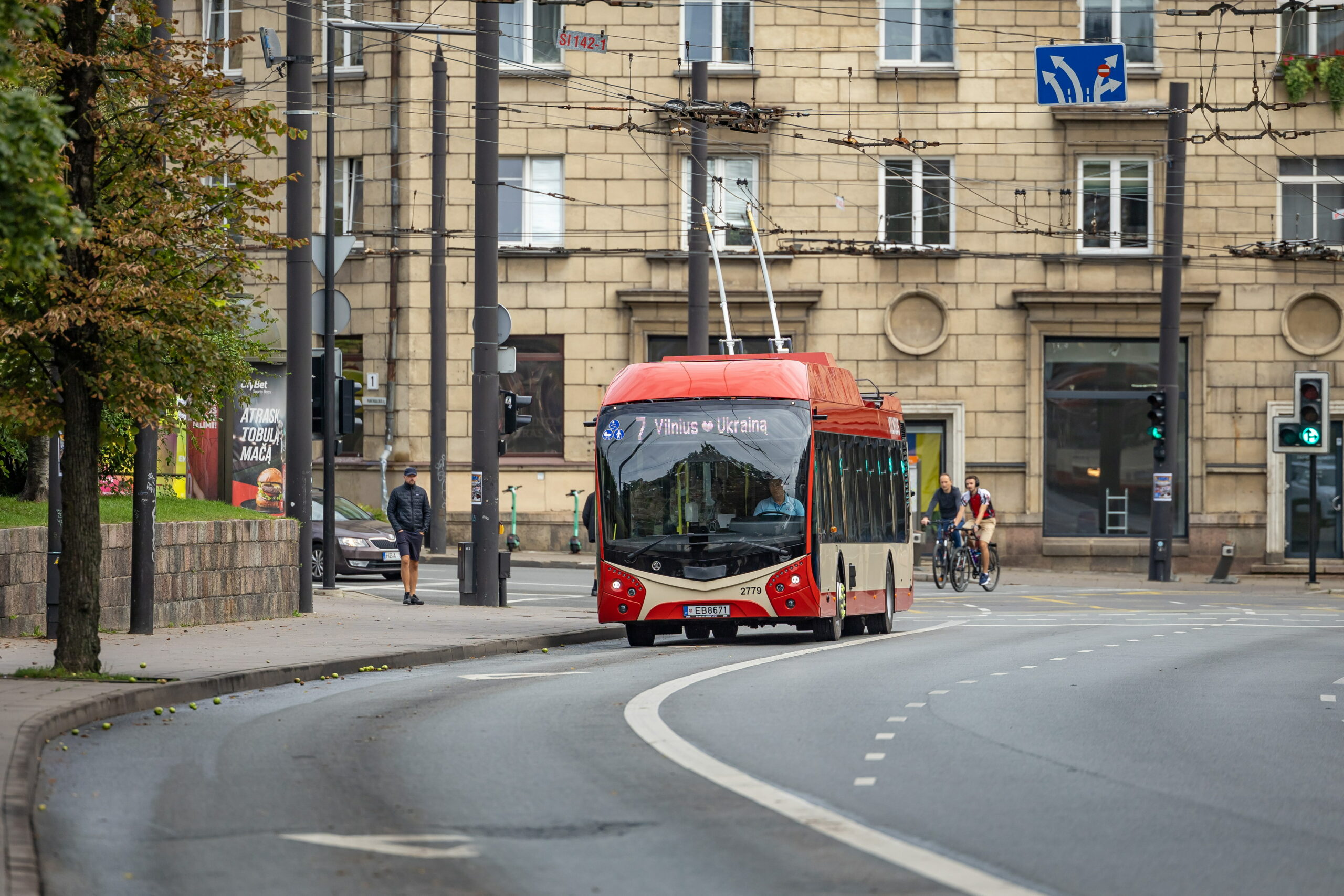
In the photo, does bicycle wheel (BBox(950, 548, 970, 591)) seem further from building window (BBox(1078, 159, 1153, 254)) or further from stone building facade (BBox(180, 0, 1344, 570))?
building window (BBox(1078, 159, 1153, 254))

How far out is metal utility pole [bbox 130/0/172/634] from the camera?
18.3 m

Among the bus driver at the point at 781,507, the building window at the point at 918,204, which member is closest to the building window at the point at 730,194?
the building window at the point at 918,204

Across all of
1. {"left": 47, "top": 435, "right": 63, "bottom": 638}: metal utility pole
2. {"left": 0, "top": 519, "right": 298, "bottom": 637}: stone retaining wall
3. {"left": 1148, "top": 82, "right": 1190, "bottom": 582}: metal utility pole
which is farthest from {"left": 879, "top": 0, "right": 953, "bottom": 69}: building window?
{"left": 47, "top": 435, "right": 63, "bottom": 638}: metal utility pole

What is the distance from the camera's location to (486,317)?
24938mm

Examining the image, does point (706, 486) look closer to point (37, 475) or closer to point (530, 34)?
point (37, 475)

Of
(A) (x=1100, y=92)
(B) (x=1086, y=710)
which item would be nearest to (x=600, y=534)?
(B) (x=1086, y=710)

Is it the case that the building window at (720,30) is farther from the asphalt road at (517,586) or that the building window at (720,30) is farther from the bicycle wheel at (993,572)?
the bicycle wheel at (993,572)

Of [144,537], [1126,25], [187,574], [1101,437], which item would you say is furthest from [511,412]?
[1126,25]

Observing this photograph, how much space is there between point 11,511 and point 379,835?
41.3 feet

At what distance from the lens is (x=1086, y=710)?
13.5m

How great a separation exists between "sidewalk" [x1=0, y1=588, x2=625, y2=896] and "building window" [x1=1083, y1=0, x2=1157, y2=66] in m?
17.8

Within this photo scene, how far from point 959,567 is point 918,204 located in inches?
329

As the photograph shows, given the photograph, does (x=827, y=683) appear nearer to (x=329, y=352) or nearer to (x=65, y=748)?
(x=65, y=748)

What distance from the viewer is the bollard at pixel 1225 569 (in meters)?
35.8
